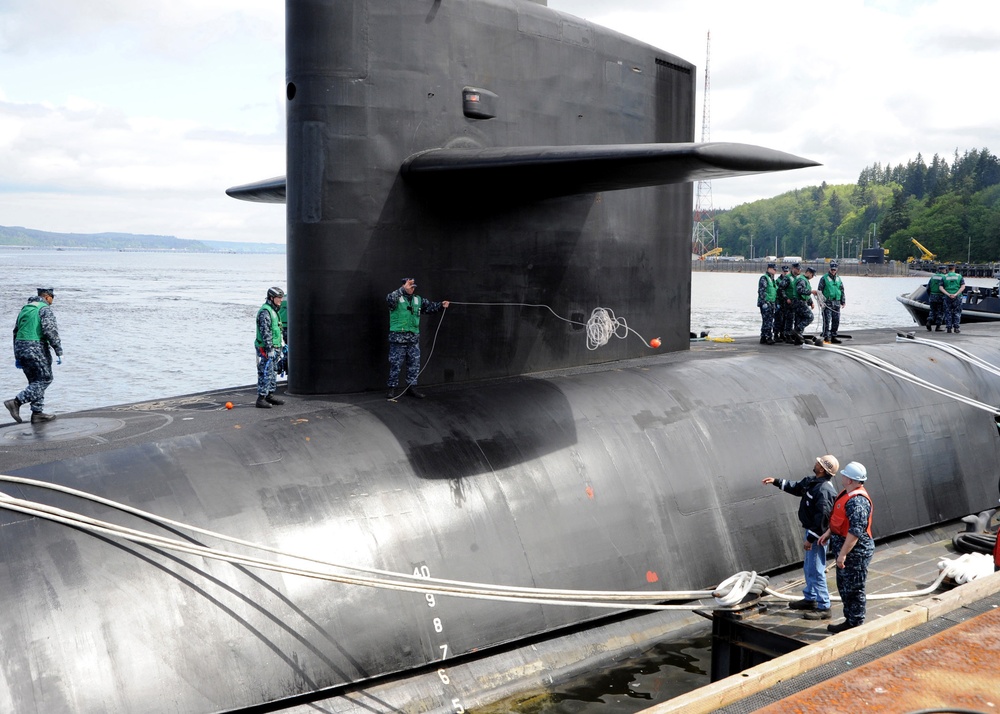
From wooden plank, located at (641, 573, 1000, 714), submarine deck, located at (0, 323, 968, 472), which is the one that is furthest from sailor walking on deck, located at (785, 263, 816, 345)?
wooden plank, located at (641, 573, 1000, 714)

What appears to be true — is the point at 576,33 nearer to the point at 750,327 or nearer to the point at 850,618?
the point at 850,618

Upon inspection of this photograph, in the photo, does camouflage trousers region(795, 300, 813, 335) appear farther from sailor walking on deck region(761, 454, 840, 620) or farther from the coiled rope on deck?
sailor walking on deck region(761, 454, 840, 620)

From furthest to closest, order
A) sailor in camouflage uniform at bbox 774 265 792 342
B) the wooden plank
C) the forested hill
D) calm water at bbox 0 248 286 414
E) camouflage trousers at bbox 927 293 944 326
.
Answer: the forested hill
calm water at bbox 0 248 286 414
camouflage trousers at bbox 927 293 944 326
sailor in camouflage uniform at bbox 774 265 792 342
the wooden plank

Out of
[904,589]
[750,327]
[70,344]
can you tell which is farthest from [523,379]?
[750,327]

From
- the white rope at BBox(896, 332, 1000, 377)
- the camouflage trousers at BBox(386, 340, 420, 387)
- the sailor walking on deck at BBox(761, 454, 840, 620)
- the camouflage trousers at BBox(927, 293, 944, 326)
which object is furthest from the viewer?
the camouflage trousers at BBox(927, 293, 944, 326)

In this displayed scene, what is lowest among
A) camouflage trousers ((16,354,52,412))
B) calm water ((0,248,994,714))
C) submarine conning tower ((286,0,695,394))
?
calm water ((0,248,994,714))

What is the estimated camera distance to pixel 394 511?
6977 millimetres

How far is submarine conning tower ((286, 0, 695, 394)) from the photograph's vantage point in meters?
8.06

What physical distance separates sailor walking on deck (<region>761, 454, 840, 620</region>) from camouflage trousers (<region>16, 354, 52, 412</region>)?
6455 millimetres

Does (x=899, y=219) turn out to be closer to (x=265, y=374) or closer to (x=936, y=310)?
(x=936, y=310)

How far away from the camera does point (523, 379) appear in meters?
9.10

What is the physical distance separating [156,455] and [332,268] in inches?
88.2

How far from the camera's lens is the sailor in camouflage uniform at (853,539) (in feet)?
23.6

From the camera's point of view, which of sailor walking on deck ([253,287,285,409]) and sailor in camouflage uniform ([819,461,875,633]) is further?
sailor walking on deck ([253,287,285,409])
